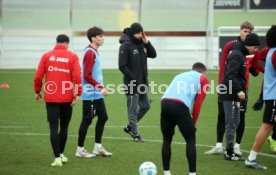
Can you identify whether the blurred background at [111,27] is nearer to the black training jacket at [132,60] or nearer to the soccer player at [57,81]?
the black training jacket at [132,60]

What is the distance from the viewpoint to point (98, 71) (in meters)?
12.5

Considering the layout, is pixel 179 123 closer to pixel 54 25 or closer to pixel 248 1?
pixel 54 25

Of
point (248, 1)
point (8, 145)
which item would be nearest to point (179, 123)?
point (8, 145)

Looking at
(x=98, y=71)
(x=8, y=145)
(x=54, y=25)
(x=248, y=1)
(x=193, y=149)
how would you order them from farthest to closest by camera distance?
(x=248, y=1) < (x=54, y=25) < (x=8, y=145) < (x=98, y=71) < (x=193, y=149)

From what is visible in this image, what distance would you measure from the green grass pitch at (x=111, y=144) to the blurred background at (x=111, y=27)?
29.0 feet

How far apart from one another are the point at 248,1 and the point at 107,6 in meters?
19.9

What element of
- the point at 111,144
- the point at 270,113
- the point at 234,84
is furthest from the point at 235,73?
the point at 111,144

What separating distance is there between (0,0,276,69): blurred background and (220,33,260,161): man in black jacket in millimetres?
18599

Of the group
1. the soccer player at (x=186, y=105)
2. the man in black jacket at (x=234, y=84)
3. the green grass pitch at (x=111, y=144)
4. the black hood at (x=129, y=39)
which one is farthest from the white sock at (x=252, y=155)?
the black hood at (x=129, y=39)

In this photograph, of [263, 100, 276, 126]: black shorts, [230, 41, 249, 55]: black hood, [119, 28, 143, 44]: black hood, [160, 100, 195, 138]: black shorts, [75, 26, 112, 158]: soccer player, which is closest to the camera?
[160, 100, 195, 138]: black shorts

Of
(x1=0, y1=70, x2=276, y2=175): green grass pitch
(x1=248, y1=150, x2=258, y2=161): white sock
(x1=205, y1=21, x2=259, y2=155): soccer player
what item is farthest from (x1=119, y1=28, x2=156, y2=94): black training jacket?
(x1=248, y1=150, x2=258, y2=161): white sock

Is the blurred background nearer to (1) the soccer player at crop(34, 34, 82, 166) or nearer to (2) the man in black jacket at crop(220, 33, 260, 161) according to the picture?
(2) the man in black jacket at crop(220, 33, 260, 161)

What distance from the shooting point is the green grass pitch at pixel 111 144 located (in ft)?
37.6

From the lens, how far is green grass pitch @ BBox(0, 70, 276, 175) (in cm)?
1145
